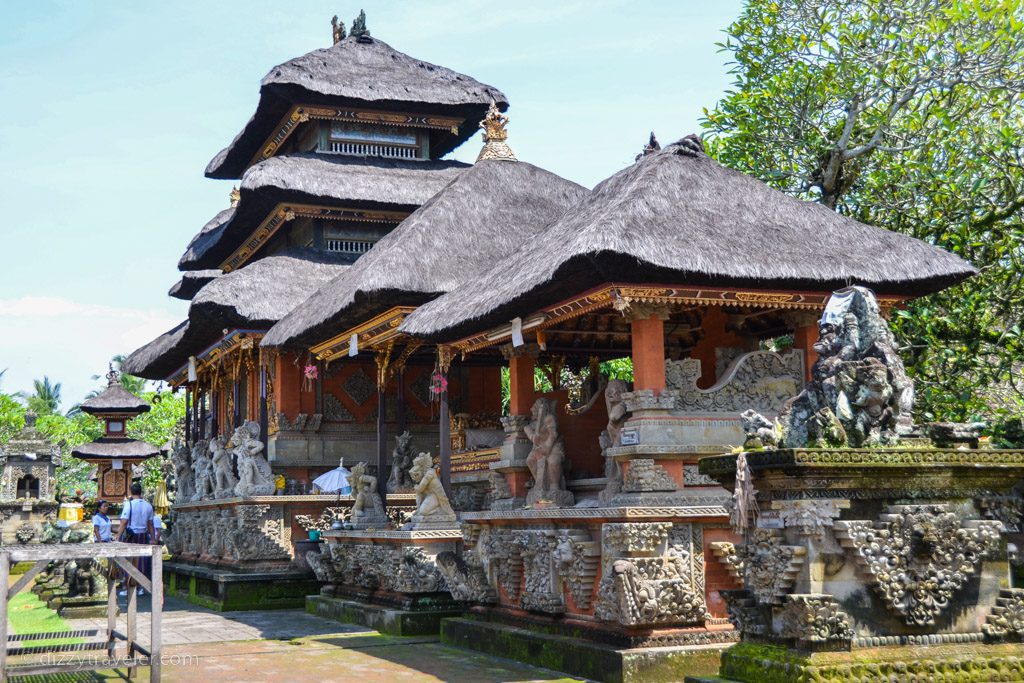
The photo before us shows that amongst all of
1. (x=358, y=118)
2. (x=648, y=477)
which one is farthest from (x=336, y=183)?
(x=648, y=477)

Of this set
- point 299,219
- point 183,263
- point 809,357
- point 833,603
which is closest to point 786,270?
point 809,357

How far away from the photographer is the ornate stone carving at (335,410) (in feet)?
70.9

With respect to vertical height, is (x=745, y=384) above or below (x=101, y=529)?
above

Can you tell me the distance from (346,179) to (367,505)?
7.62 metres

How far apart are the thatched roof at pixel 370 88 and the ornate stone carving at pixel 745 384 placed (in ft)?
44.0

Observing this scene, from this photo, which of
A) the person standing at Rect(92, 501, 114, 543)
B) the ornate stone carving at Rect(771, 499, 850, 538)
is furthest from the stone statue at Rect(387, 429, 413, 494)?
the ornate stone carving at Rect(771, 499, 850, 538)

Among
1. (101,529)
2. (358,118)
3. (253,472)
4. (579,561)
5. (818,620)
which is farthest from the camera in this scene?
(358,118)

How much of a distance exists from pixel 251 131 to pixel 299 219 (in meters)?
3.57

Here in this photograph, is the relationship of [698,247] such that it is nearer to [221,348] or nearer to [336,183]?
[336,183]

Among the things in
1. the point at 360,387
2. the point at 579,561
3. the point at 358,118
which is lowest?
the point at 579,561

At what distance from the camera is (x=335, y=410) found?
854 inches

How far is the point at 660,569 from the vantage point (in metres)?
10.7

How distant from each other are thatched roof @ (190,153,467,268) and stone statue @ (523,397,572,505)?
389 inches

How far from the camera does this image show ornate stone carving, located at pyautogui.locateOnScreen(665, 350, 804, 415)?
11.9 metres
